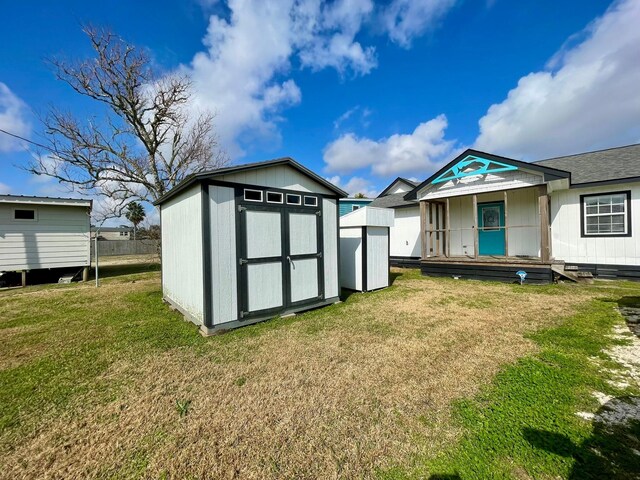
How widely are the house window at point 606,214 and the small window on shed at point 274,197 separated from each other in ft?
33.0

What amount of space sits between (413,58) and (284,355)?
44.2 ft

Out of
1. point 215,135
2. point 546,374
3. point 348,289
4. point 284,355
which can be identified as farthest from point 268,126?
point 546,374

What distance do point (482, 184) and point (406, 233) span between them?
4.25 m

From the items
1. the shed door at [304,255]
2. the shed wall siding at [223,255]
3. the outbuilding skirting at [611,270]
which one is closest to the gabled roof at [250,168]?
the shed wall siding at [223,255]

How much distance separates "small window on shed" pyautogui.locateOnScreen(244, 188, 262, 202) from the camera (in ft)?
16.2

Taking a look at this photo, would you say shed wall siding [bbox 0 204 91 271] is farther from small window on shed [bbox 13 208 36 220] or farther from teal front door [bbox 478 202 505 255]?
teal front door [bbox 478 202 505 255]

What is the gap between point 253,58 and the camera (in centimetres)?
994

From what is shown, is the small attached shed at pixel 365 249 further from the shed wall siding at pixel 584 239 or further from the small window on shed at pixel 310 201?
the shed wall siding at pixel 584 239

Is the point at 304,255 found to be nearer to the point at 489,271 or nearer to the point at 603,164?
the point at 489,271

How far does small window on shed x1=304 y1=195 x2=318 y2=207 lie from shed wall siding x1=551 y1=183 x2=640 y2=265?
8.93m

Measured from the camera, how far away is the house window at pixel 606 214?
794 cm

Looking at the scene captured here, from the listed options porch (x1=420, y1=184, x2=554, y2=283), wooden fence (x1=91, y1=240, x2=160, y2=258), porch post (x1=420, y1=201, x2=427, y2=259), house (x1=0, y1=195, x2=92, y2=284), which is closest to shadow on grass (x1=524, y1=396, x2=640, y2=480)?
porch (x1=420, y1=184, x2=554, y2=283)

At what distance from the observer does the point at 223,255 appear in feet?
15.2

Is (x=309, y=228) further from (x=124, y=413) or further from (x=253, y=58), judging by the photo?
(x=253, y=58)
